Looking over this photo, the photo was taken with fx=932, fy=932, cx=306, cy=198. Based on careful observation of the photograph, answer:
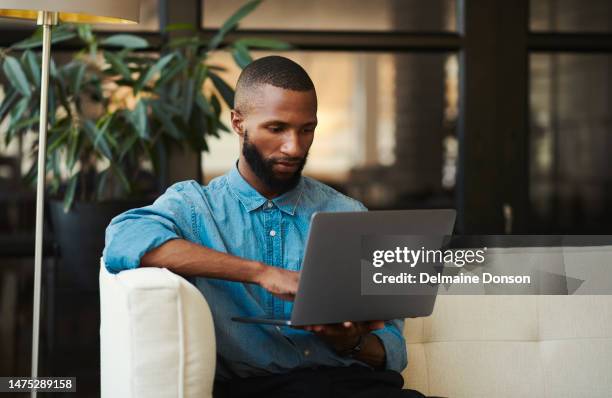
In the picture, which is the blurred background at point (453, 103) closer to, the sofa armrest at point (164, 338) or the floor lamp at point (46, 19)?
the floor lamp at point (46, 19)

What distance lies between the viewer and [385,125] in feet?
12.3

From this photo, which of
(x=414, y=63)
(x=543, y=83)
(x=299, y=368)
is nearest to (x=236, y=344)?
(x=299, y=368)

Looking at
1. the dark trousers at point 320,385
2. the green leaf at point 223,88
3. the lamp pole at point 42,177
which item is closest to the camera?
the dark trousers at point 320,385

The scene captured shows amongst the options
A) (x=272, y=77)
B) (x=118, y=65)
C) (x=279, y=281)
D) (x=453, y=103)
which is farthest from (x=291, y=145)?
(x=453, y=103)

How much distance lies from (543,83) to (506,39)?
25cm

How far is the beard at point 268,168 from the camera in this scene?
6.45 ft

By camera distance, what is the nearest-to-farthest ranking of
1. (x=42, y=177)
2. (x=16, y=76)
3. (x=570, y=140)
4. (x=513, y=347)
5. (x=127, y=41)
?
(x=513, y=347), (x=42, y=177), (x=16, y=76), (x=127, y=41), (x=570, y=140)

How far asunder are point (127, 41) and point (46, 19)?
0.72 metres

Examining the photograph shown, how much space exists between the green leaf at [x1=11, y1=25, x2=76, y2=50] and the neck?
1300 millimetres

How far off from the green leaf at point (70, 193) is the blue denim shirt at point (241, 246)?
45.5 inches

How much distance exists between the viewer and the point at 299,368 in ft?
6.29

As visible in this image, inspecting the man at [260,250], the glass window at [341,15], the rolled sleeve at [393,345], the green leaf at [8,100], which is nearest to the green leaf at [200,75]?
the glass window at [341,15]

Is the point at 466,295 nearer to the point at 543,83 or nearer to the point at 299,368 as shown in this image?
the point at 299,368

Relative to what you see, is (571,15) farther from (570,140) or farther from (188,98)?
(188,98)
